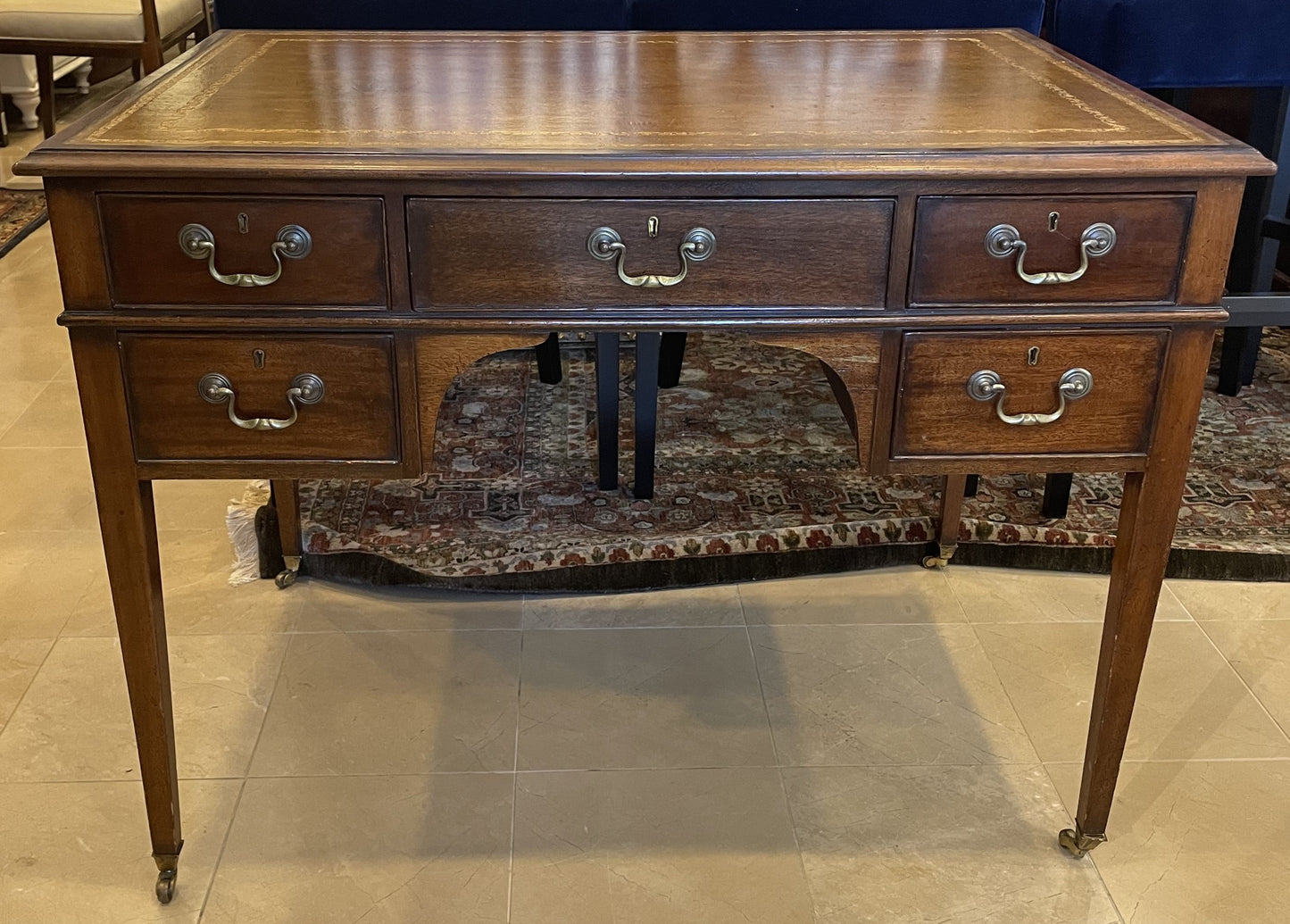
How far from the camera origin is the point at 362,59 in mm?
1581

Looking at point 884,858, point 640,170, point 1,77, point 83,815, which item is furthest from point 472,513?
point 1,77

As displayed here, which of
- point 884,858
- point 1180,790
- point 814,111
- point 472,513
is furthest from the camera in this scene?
point 472,513

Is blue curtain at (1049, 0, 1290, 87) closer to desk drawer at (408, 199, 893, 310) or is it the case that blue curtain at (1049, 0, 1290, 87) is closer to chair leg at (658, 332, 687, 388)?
chair leg at (658, 332, 687, 388)

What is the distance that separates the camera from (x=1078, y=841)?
151cm

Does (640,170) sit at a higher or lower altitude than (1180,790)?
higher

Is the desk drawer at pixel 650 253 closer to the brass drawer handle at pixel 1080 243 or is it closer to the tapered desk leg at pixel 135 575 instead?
the brass drawer handle at pixel 1080 243

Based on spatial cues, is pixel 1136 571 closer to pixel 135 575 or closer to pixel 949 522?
pixel 949 522

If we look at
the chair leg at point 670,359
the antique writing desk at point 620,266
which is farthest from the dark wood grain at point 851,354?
the chair leg at point 670,359

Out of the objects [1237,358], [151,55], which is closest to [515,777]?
[1237,358]

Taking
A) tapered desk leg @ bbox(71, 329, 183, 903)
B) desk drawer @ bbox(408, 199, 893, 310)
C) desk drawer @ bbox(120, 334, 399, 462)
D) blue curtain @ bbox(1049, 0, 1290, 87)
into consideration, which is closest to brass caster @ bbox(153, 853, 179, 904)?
tapered desk leg @ bbox(71, 329, 183, 903)

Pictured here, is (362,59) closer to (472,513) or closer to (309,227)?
(309,227)

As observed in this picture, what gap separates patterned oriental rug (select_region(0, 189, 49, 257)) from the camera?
11.7 feet

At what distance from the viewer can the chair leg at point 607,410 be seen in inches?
85.7

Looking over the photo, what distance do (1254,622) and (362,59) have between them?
1.54m
